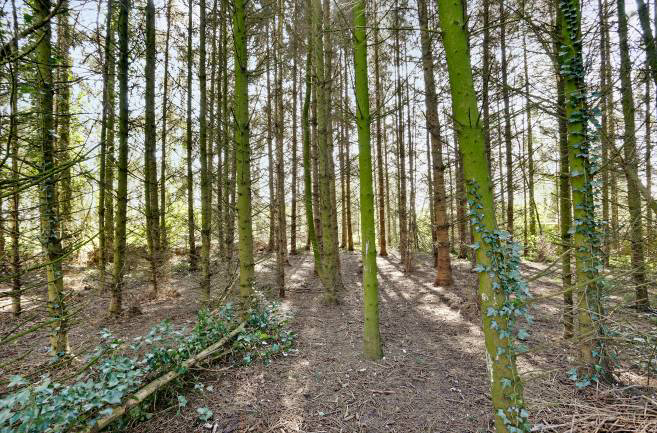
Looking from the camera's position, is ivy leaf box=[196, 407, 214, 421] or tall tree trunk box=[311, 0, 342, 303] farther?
tall tree trunk box=[311, 0, 342, 303]

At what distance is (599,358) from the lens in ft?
10.4

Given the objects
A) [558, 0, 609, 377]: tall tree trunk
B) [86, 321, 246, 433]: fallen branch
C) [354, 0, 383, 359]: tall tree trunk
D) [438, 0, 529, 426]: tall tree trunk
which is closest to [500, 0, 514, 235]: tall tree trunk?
[438, 0, 529, 426]: tall tree trunk

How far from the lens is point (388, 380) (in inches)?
141

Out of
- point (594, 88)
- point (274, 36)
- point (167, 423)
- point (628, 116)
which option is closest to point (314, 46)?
point (274, 36)

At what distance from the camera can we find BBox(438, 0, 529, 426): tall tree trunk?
236cm

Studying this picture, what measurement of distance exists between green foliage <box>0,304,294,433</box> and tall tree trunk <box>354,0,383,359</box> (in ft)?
4.41

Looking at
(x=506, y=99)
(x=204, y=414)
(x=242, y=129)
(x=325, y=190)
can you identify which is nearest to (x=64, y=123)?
(x=242, y=129)

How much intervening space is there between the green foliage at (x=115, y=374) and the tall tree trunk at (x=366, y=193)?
4.41ft

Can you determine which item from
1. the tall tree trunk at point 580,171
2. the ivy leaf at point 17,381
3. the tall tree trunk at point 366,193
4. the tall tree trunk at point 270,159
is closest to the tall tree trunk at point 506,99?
the tall tree trunk at point 580,171

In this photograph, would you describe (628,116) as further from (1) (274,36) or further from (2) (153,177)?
(2) (153,177)

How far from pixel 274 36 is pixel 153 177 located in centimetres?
441

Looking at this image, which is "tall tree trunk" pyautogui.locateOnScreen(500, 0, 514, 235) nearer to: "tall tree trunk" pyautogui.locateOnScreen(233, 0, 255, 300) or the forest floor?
the forest floor

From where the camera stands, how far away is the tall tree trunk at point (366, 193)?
3.92 metres

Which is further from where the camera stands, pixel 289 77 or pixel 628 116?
pixel 289 77
